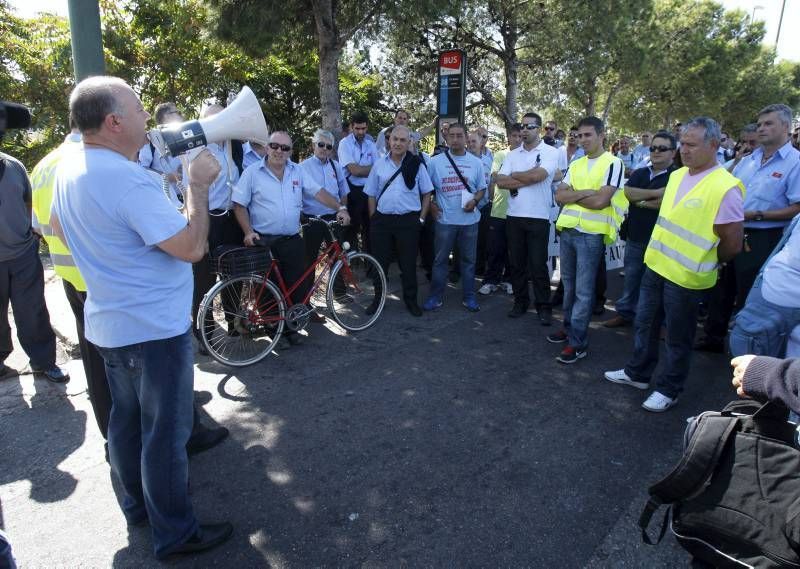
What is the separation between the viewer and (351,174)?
22.7 ft

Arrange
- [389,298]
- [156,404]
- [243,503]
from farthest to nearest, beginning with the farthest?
[389,298]
[243,503]
[156,404]

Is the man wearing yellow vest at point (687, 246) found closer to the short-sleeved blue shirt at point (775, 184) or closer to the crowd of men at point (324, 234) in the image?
the crowd of men at point (324, 234)

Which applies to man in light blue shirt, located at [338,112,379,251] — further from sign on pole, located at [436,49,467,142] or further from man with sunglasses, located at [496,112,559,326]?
man with sunglasses, located at [496,112,559,326]

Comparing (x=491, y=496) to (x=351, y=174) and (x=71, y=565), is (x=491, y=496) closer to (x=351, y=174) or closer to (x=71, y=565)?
(x=71, y=565)

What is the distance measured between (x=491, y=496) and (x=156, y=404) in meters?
1.75

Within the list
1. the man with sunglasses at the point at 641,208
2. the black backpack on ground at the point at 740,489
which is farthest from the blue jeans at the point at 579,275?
the black backpack on ground at the point at 740,489

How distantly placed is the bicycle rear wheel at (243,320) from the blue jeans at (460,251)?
6.50 ft

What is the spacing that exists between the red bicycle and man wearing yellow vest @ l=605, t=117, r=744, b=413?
2653 millimetres

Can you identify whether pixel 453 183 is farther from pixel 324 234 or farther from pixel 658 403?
pixel 658 403

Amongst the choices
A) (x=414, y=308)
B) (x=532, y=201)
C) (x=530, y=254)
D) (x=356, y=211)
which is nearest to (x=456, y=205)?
(x=532, y=201)

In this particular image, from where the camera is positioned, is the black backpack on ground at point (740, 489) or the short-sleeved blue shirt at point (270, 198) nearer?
the black backpack on ground at point (740, 489)

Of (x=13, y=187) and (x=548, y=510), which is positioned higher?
(x=13, y=187)

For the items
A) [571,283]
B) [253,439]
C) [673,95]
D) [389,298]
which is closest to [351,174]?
[389,298]

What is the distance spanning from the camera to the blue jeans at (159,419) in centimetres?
225
